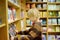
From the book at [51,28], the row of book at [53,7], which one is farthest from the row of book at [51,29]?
the row of book at [53,7]

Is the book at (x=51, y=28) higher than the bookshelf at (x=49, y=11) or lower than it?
lower

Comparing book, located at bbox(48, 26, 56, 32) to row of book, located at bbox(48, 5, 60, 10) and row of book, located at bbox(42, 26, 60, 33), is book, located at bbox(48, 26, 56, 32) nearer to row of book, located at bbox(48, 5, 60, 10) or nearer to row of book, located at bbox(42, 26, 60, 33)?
row of book, located at bbox(42, 26, 60, 33)

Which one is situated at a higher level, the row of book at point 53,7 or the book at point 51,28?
the row of book at point 53,7

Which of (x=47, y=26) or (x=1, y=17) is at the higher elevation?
(x=1, y=17)

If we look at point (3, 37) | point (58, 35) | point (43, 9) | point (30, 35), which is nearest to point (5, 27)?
point (3, 37)

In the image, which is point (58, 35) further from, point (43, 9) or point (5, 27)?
point (5, 27)

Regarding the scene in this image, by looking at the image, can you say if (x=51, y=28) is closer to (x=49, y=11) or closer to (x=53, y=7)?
(x=49, y=11)

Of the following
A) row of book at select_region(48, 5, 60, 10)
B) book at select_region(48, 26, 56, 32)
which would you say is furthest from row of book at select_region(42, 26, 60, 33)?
row of book at select_region(48, 5, 60, 10)

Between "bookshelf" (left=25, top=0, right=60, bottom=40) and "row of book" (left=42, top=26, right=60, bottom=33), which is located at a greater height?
"bookshelf" (left=25, top=0, right=60, bottom=40)

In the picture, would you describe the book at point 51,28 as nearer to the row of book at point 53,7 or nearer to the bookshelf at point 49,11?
the bookshelf at point 49,11

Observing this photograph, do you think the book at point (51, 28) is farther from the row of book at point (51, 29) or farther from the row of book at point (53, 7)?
the row of book at point (53, 7)

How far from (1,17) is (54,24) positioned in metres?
2.97

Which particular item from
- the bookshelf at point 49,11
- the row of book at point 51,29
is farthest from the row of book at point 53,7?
the row of book at point 51,29

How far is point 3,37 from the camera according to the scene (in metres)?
1.50
